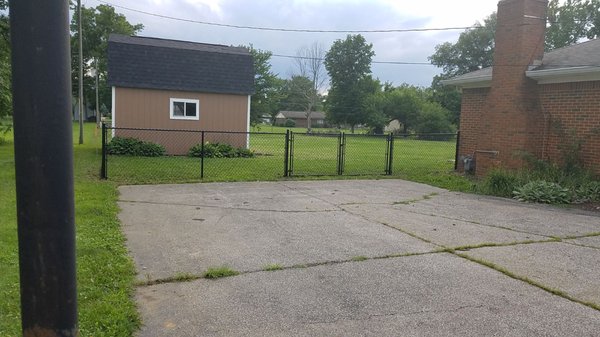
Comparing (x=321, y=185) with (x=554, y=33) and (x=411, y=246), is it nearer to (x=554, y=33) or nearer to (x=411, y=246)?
(x=411, y=246)

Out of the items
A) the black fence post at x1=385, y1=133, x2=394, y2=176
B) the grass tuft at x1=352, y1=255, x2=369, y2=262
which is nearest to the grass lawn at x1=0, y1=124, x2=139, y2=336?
the grass tuft at x1=352, y1=255, x2=369, y2=262

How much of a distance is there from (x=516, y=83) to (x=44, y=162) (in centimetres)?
1154

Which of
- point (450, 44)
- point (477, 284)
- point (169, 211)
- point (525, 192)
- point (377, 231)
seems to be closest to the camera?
point (477, 284)

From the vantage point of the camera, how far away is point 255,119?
46156 mm

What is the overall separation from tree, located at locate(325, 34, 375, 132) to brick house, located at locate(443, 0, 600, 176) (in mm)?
44971

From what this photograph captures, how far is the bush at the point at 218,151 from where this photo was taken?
1741 centimetres

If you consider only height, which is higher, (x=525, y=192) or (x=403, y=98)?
(x=403, y=98)

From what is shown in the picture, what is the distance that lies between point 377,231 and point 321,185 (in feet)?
15.7

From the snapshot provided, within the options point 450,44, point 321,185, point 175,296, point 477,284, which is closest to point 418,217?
point 477,284

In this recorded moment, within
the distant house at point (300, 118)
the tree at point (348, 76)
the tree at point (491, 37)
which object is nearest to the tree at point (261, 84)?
the tree at point (348, 76)

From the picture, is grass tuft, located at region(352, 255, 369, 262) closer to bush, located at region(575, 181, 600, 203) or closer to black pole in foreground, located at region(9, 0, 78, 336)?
black pole in foreground, located at region(9, 0, 78, 336)

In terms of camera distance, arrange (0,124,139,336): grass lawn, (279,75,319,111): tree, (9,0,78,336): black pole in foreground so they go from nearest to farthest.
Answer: (9,0,78,336): black pole in foreground → (0,124,139,336): grass lawn → (279,75,319,111): tree

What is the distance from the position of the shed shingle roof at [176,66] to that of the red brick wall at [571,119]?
444 inches

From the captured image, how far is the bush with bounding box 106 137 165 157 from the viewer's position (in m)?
16.6
